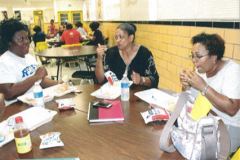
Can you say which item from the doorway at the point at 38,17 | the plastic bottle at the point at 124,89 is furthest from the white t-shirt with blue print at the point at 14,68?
the doorway at the point at 38,17

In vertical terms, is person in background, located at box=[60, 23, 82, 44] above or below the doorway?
below

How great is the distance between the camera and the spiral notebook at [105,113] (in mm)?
1286

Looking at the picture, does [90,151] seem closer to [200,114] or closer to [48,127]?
[48,127]

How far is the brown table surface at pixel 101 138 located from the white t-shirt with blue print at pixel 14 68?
41 cm

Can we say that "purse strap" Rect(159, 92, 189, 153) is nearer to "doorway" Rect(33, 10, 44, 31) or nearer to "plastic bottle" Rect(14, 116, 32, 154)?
"plastic bottle" Rect(14, 116, 32, 154)

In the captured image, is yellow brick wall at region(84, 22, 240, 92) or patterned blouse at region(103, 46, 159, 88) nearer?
yellow brick wall at region(84, 22, 240, 92)

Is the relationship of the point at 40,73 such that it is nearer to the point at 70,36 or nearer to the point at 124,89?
the point at 124,89

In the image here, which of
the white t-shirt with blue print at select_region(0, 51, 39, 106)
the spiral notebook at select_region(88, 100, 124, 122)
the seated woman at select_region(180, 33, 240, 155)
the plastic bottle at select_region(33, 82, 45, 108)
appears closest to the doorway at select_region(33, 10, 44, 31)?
the white t-shirt with blue print at select_region(0, 51, 39, 106)

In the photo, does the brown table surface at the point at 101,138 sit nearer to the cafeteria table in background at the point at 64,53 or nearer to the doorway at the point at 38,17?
the cafeteria table in background at the point at 64,53

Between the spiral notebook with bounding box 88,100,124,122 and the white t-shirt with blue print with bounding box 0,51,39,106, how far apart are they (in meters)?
0.87

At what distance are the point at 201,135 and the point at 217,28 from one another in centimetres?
152

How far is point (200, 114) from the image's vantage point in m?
0.90

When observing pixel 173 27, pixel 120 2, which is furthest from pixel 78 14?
pixel 173 27

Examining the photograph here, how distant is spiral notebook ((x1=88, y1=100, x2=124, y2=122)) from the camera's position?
1.29 m
